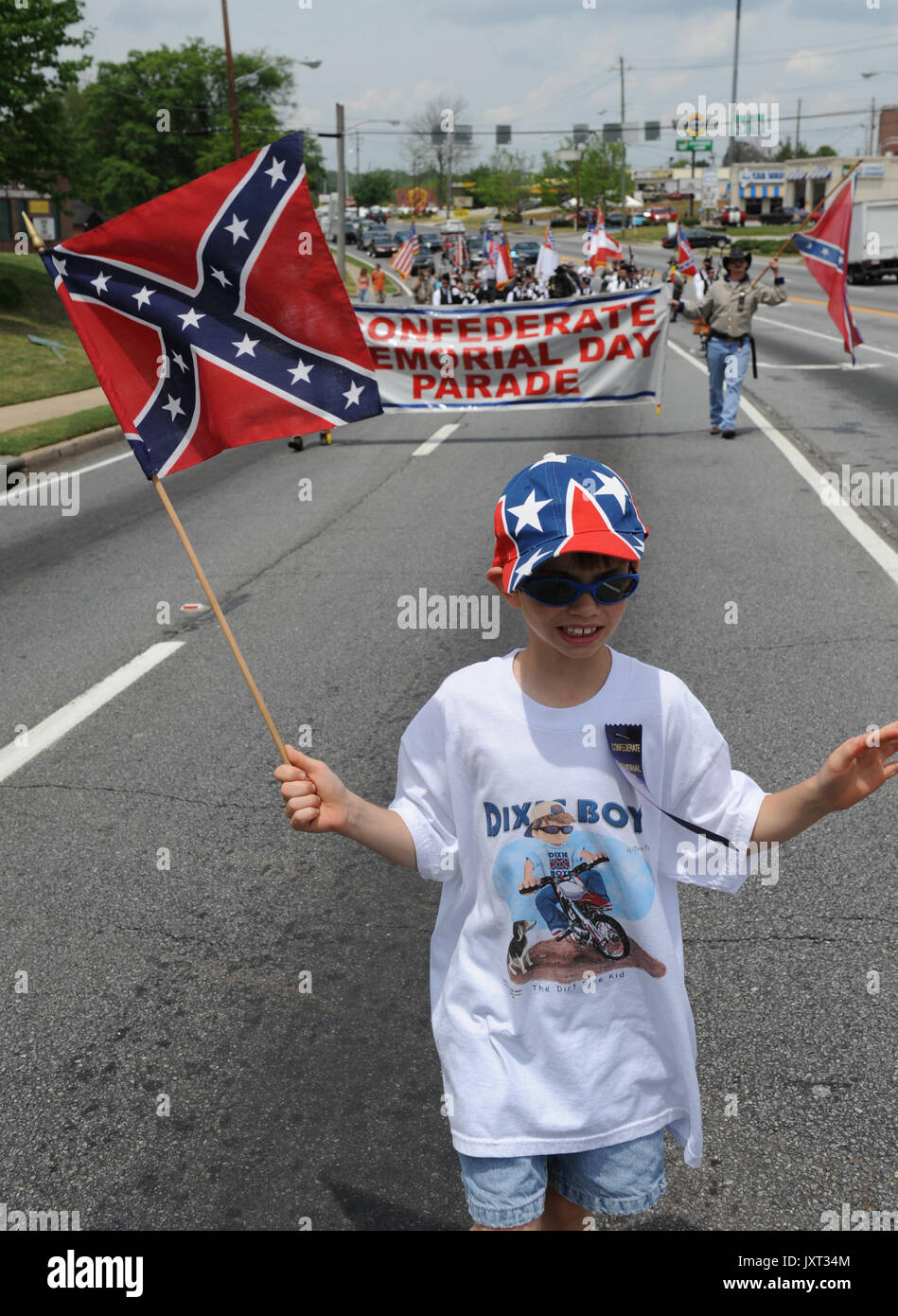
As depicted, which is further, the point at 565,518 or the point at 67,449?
the point at 67,449

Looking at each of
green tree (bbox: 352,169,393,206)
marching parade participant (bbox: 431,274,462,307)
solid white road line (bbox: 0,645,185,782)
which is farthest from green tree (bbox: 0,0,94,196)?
green tree (bbox: 352,169,393,206)

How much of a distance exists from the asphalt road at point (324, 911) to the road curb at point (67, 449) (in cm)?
578

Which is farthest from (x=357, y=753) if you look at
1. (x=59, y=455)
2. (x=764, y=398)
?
(x=764, y=398)

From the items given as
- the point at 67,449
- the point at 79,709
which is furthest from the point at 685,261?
the point at 79,709

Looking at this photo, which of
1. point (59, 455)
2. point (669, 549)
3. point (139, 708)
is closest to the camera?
point (139, 708)

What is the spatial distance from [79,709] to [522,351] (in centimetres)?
1056

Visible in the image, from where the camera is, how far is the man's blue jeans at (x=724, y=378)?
14539 millimetres

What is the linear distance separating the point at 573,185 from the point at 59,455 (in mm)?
121752

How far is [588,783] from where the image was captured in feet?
7.43

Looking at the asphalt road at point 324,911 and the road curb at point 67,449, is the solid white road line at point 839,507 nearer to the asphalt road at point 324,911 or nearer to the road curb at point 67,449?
the asphalt road at point 324,911

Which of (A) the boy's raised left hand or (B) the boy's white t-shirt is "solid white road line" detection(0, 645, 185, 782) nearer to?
(B) the boy's white t-shirt

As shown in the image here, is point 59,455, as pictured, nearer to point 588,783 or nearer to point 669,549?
point 669,549

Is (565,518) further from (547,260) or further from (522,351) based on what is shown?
(547,260)

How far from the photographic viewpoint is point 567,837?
2.28 meters
